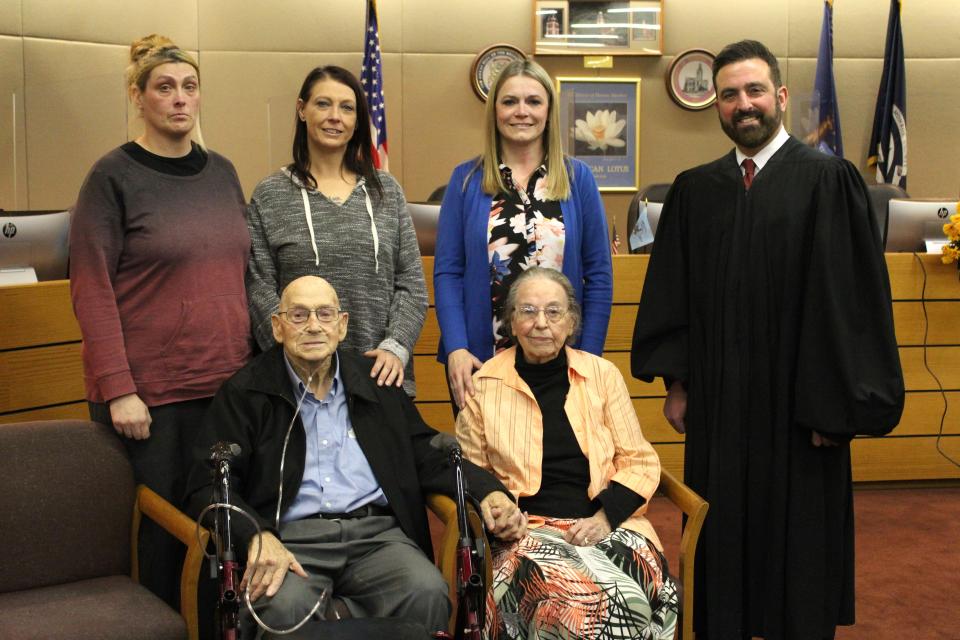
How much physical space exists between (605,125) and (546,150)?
16.6 feet

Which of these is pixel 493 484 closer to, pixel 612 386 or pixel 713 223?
pixel 612 386

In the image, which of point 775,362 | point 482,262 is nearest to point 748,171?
point 775,362

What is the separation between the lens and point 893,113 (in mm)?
7809

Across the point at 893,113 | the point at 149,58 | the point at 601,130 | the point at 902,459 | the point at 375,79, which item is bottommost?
the point at 902,459

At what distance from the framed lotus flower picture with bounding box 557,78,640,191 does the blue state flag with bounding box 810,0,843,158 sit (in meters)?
1.32

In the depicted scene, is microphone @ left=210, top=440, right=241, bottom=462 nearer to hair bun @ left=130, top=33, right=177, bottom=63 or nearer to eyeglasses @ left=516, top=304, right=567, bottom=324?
eyeglasses @ left=516, top=304, right=567, bottom=324

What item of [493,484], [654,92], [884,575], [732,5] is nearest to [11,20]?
[654,92]

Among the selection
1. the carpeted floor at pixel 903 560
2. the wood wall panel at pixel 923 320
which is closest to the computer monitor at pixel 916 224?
the wood wall panel at pixel 923 320

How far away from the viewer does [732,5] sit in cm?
792

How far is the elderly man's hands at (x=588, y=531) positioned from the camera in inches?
104

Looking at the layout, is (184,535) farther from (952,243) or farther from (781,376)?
(952,243)

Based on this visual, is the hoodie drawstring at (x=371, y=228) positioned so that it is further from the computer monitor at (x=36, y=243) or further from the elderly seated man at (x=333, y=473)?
the computer monitor at (x=36, y=243)

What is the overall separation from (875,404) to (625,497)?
2.22 ft

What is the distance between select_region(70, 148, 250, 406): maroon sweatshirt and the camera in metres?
2.63
